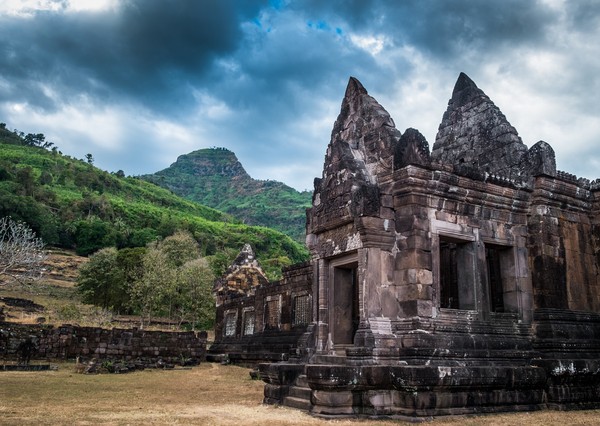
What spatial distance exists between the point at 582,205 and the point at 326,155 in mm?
5434

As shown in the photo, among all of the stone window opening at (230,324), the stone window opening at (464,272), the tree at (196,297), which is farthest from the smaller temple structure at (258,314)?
the tree at (196,297)

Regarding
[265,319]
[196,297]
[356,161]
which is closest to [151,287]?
[196,297]

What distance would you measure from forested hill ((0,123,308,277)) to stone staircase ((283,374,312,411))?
48.1 m

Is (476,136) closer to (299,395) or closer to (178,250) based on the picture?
(299,395)

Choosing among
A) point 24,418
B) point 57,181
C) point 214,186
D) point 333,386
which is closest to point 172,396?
point 24,418

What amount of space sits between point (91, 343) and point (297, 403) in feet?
55.9

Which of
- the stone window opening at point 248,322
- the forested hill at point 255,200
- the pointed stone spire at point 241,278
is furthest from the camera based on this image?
the forested hill at point 255,200

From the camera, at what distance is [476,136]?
36.0 ft

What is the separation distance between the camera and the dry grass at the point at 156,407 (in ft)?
22.9

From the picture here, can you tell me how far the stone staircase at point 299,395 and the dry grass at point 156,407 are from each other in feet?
0.69

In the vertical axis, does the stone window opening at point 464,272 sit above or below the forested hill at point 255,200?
below

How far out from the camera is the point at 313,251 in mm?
9617

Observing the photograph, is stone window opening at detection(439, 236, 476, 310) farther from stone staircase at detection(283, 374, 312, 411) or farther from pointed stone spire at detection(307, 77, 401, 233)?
stone staircase at detection(283, 374, 312, 411)

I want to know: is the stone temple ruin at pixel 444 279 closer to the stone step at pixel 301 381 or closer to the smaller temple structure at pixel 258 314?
the stone step at pixel 301 381
